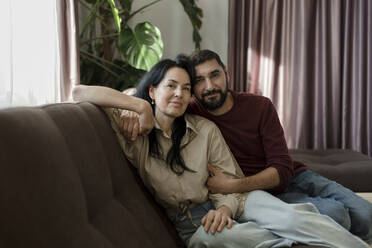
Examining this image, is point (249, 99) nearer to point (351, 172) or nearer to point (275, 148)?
point (275, 148)

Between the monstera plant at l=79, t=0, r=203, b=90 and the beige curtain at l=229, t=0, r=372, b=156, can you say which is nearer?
the monstera plant at l=79, t=0, r=203, b=90

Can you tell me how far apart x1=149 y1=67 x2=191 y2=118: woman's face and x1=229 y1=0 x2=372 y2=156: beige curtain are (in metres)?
2.07

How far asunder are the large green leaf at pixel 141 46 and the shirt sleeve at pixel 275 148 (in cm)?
113

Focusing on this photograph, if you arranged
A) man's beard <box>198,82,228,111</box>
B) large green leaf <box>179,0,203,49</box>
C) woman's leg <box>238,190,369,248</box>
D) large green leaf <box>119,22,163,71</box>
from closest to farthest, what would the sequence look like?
woman's leg <box>238,190,369,248</box> → man's beard <box>198,82,228,111</box> → large green leaf <box>119,22,163,71</box> → large green leaf <box>179,0,203,49</box>


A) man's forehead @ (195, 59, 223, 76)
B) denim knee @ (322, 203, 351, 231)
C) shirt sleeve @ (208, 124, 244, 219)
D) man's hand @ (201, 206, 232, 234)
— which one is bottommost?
denim knee @ (322, 203, 351, 231)

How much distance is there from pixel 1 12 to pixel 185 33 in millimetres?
2248

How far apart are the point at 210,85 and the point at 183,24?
2.04 meters

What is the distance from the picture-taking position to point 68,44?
2176 millimetres

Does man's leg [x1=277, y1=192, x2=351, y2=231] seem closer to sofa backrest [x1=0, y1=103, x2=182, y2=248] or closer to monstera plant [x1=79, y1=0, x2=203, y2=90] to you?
sofa backrest [x1=0, y1=103, x2=182, y2=248]

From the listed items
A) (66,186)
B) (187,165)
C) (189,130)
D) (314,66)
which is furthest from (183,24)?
(66,186)

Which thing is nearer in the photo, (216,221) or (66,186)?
(66,186)

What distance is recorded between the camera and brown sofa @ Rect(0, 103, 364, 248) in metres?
0.67

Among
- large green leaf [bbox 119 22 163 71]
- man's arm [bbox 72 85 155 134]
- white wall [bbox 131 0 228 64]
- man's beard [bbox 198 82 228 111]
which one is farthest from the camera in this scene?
white wall [bbox 131 0 228 64]

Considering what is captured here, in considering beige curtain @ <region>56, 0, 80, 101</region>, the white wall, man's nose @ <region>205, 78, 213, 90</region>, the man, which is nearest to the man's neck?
the man
